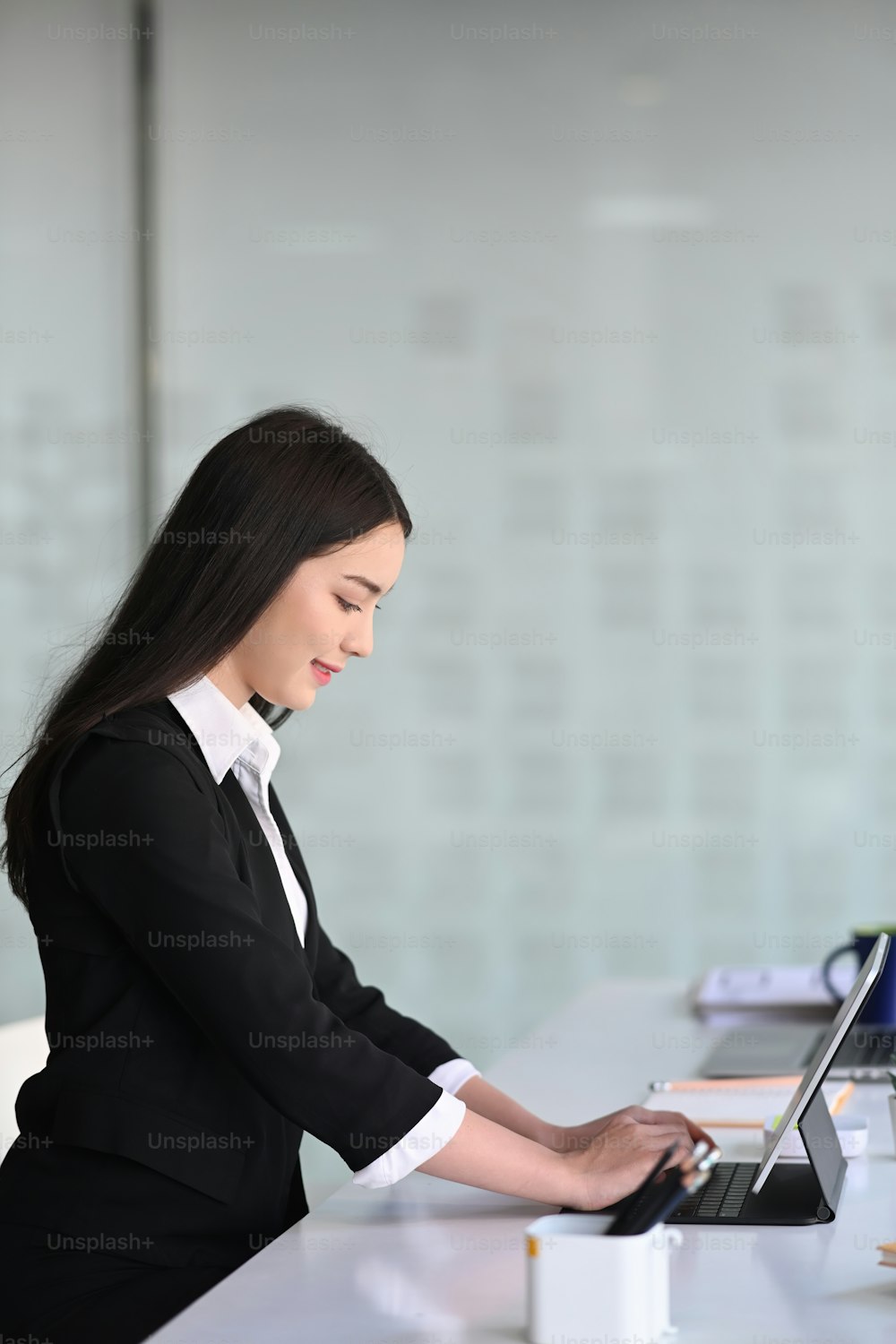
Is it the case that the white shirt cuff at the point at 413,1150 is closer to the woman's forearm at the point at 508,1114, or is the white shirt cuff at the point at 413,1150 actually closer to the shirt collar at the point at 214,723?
the woman's forearm at the point at 508,1114

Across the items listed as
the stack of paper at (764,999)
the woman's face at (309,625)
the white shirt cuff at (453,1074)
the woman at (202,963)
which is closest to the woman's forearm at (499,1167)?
the woman at (202,963)

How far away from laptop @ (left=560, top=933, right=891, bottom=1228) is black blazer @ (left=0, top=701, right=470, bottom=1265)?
269 mm

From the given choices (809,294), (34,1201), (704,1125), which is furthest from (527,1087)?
(809,294)

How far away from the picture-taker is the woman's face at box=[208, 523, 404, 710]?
149 cm

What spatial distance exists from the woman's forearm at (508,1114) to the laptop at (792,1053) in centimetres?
44

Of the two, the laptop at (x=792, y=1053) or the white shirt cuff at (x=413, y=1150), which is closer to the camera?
the white shirt cuff at (x=413, y=1150)

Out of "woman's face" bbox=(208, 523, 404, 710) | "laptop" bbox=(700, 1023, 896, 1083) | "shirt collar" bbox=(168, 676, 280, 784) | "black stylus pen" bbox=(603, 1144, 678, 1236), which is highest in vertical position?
"woman's face" bbox=(208, 523, 404, 710)

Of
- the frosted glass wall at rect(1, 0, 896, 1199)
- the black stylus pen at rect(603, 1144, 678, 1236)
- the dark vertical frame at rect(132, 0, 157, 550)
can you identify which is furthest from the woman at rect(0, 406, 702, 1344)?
the dark vertical frame at rect(132, 0, 157, 550)

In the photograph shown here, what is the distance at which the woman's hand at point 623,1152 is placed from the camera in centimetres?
128

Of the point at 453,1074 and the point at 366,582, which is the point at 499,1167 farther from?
the point at 366,582

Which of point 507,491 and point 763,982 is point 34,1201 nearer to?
point 763,982

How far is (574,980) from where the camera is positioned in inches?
150

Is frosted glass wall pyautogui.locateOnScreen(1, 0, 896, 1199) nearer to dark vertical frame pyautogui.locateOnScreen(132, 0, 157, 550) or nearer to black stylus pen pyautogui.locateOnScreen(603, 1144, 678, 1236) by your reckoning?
dark vertical frame pyautogui.locateOnScreen(132, 0, 157, 550)

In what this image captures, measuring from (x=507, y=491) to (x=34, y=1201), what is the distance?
276 cm
